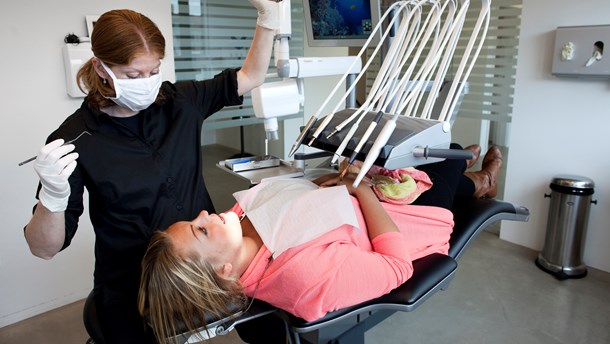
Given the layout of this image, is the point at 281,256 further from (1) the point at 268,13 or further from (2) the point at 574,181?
(2) the point at 574,181

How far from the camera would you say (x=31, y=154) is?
2115 mm

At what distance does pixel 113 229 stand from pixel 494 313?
71.6 inches

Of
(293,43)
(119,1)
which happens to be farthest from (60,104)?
(293,43)

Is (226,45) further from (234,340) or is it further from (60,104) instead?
(234,340)

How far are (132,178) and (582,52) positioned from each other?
7.40ft

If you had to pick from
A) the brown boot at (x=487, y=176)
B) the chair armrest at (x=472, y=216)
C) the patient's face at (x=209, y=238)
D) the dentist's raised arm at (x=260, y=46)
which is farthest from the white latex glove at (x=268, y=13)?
the brown boot at (x=487, y=176)

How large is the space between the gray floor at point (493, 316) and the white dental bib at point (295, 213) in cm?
103

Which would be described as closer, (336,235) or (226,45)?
(336,235)

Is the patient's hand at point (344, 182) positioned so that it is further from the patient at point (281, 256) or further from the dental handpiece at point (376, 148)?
the dental handpiece at point (376, 148)

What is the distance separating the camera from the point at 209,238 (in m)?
1.20

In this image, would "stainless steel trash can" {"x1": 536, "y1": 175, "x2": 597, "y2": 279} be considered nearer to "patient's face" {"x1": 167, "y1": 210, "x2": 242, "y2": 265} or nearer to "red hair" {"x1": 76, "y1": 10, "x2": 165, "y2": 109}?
"patient's face" {"x1": 167, "y1": 210, "x2": 242, "y2": 265}

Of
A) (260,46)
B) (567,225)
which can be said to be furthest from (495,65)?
(260,46)

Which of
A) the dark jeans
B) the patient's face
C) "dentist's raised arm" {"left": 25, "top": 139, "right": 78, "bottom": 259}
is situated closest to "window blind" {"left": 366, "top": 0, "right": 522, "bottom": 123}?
the dark jeans

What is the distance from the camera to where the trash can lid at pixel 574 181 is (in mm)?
2512
